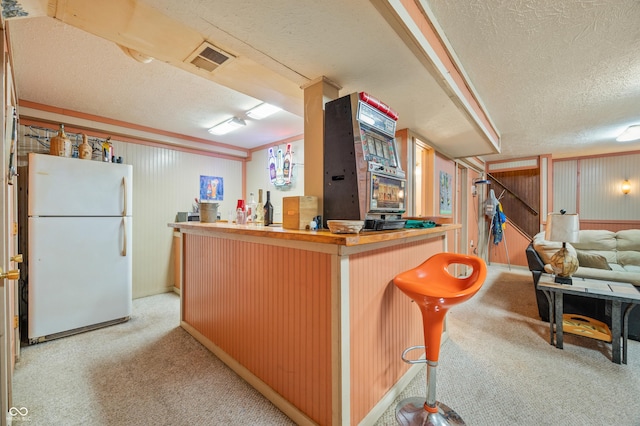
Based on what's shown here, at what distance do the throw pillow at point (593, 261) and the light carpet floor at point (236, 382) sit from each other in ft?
4.24

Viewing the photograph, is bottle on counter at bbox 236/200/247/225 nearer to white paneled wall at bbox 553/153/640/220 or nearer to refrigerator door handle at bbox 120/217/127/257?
refrigerator door handle at bbox 120/217/127/257

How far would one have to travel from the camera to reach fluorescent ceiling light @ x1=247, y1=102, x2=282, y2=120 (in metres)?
2.90

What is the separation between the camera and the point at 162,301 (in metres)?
3.48

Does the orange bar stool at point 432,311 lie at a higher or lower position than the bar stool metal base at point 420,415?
higher

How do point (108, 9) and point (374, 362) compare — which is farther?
point (374, 362)

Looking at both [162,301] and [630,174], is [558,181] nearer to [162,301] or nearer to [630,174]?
[630,174]

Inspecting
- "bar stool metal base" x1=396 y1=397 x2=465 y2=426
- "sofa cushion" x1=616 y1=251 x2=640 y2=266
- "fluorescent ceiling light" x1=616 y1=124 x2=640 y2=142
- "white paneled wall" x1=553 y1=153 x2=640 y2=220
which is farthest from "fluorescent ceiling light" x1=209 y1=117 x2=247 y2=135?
"white paneled wall" x1=553 y1=153 x2=640 y2=220

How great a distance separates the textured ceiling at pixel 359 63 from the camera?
1307 mm

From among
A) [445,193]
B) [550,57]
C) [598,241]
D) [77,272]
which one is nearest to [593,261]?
[598,241]

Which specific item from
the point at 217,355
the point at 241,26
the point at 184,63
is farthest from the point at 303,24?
the point at 217,355

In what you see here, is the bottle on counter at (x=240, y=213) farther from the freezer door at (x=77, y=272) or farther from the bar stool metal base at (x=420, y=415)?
the bar stool metal base at (x=420, y=415)

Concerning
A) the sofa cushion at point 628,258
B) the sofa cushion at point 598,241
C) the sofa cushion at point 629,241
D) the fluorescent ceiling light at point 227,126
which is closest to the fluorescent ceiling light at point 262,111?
the fluorescent ceiling light at point 227,126

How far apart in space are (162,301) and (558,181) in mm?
8472

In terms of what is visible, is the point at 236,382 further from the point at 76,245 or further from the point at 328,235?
the point at 76,245
